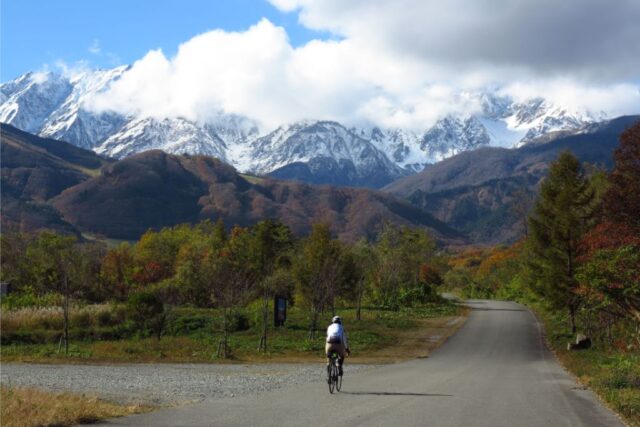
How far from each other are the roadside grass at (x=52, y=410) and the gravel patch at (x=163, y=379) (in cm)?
139

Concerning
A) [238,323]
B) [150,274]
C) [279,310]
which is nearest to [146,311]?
[238,323]

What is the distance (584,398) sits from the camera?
15.9 m

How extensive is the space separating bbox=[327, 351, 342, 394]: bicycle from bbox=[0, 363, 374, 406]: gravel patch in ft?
5.86

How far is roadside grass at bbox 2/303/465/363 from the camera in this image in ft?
91.7

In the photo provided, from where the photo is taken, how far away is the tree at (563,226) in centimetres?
3522

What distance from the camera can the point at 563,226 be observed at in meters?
35.5

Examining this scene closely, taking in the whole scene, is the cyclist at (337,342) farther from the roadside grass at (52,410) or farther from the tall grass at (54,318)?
the tall grass at (54,318)

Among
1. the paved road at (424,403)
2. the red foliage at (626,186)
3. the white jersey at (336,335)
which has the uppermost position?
the red foliage at (626,186)

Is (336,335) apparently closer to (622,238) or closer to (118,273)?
(622,238)

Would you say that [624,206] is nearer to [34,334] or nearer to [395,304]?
[34,334]

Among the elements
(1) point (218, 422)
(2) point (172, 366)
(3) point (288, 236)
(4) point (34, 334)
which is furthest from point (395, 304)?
(1) point (218, 422)

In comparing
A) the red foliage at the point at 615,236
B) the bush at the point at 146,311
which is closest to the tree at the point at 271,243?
the bush at the point at 146,311

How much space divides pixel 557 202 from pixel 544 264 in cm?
353

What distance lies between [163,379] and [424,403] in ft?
28.2
